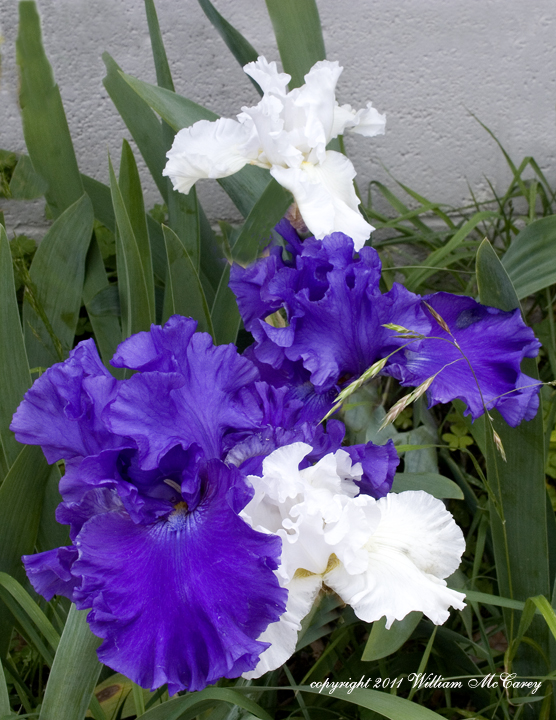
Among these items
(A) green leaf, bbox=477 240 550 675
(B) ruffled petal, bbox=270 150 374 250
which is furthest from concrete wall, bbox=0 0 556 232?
(A) green leaf, bbox=477 240 550 675

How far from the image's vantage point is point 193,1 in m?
1.37

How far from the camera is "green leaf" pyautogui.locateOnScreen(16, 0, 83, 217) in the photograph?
39.7 inches

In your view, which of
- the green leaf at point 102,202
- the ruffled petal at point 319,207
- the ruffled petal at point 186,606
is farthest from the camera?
the green leaf at point 102,202

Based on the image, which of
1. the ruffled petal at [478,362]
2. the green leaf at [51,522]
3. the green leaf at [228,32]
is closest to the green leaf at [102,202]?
the green leaf at [228,32]

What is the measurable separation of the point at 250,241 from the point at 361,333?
292 mm

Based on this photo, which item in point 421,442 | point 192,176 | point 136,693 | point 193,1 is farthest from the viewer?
point 193,1

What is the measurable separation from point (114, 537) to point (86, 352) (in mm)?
172

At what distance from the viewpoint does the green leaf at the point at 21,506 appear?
2.21 feet

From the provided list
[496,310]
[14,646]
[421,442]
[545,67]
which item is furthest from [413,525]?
[545,67]

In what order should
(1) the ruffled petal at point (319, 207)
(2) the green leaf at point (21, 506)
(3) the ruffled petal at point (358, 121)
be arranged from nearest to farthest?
(2) the green leaf at point (21, 506) → (1) the ruffled petal at point (319, 207) → (3) the ruffled petal at point (358, 121)

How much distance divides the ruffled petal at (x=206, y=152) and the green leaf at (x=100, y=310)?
10.5 inches

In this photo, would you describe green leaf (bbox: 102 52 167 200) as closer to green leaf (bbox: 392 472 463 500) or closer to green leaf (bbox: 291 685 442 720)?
green leaf (bbox: 392 472 463 500)

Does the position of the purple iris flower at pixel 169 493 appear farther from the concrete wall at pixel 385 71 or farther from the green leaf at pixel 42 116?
the concrete wall at pixel 385 71

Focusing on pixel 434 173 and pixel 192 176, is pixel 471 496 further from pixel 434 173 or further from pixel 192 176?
pixel 434 173
